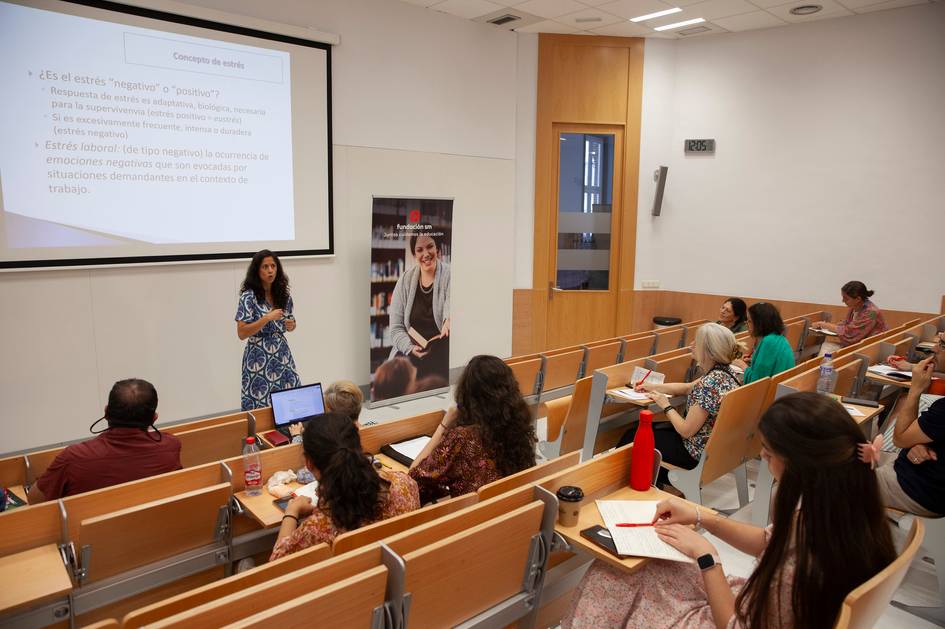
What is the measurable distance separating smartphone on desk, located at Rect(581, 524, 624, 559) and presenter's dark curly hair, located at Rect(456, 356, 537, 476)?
1.89 feet

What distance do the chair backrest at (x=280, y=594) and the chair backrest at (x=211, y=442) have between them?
1.64m

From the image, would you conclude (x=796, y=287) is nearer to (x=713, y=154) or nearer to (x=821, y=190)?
(x=821, y=190)

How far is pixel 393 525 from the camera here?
2.01m

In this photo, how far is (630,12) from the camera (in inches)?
261

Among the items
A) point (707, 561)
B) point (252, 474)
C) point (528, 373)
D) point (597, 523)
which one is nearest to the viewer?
point (707, 561)

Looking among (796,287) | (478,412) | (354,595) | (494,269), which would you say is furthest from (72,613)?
(796,287)

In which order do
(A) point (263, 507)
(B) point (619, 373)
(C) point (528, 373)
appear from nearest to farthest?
(A) point (263, 507)
(B) point (619, 373)
(C) point (528, 373)

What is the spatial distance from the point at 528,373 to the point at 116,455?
2.65 meters

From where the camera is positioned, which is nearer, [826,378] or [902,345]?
[826,378]

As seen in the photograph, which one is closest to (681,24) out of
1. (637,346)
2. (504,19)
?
(504,19)

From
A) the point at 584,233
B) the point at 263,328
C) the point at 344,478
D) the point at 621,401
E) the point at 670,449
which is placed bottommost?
the point at 670,449

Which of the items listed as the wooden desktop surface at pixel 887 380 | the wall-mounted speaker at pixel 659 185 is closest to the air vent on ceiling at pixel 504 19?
the wall-mounted speaker at pixel 659 185

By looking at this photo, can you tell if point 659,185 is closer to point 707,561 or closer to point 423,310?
point 423,310

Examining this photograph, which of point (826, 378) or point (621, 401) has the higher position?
point (826, 378)
